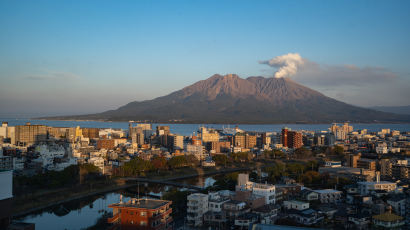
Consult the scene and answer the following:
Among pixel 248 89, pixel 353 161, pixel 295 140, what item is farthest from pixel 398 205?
pixel 248 89

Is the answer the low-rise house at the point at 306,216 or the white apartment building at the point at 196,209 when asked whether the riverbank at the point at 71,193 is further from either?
the low-rise house at the point at 306,216

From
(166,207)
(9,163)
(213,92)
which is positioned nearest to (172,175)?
(9,163)

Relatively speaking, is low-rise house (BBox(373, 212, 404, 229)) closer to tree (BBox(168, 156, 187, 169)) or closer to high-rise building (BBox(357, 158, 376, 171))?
high-rise building (BBox(357, 158, 376, 171))

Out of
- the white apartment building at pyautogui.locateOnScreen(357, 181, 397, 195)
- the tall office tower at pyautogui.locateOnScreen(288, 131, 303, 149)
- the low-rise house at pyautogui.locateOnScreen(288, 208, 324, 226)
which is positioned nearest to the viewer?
the low-rise house at pyautogui.locateOnScreen(288, 208, 324, 226)

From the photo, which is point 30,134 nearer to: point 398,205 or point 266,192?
point 266,192

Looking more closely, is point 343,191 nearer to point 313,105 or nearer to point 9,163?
point 9,163

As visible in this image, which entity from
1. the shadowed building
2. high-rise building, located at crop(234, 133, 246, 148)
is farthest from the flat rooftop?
high-rise building, located at crop(234, 133, 246, 148)

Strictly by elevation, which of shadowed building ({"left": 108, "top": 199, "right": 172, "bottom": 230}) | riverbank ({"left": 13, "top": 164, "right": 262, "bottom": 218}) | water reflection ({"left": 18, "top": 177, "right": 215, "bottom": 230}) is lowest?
water reflection ({"left": 18, "top": 177, "right": 215, "bottom": 230})
